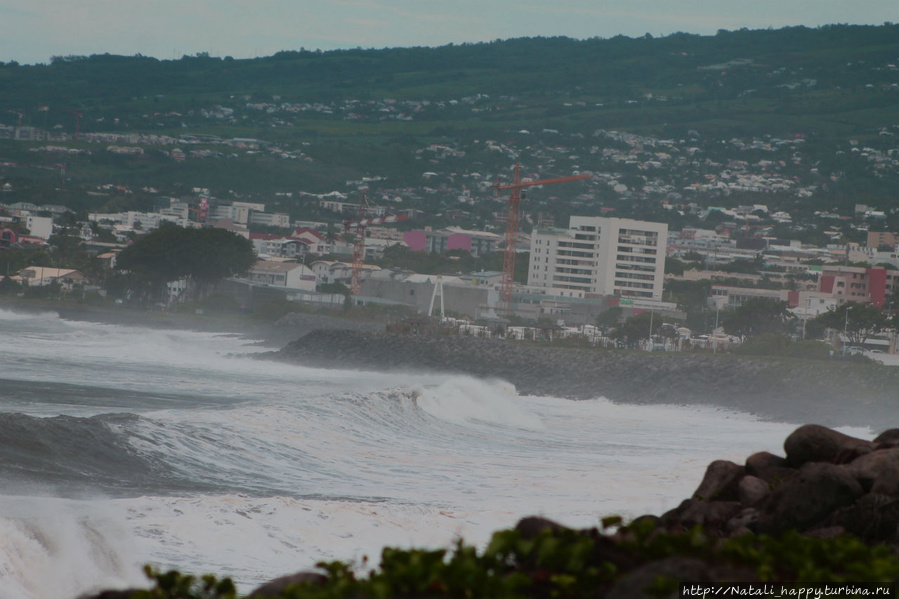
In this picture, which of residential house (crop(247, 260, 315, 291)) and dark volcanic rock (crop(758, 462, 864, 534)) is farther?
residential house (crop(247, 260, 315, 291))

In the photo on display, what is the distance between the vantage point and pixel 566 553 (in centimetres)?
585

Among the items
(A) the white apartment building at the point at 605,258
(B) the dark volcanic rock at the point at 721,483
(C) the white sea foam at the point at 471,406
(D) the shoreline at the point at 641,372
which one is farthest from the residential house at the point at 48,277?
(B) the dark volcanic rock at the point at 721,483

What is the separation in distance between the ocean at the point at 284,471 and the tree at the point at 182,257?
165ft

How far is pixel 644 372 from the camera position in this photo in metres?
50.1

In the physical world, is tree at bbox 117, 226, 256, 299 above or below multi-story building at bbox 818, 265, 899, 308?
below

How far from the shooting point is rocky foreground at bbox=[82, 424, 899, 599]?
544 cm

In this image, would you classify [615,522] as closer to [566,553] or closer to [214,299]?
[566,553]

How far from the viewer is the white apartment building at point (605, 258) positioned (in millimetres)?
98938

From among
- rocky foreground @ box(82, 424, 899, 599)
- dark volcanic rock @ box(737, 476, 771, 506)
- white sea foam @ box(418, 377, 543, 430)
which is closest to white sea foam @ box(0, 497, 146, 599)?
rocky foreground @ box(82, 424, 899, 599)

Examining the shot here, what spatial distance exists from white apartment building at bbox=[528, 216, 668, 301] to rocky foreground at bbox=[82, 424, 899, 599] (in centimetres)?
8867

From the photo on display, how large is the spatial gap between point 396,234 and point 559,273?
152 feet


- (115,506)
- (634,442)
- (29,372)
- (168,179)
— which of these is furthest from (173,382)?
(168,179)

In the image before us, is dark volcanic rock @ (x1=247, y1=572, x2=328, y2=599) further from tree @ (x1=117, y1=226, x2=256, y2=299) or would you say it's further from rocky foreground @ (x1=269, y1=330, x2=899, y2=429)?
tree @ (x1=117, y1=226, x2=256, y2=299)

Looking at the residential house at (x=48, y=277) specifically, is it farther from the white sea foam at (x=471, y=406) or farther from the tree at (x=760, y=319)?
the white sea foam at (x=471, y=406)
